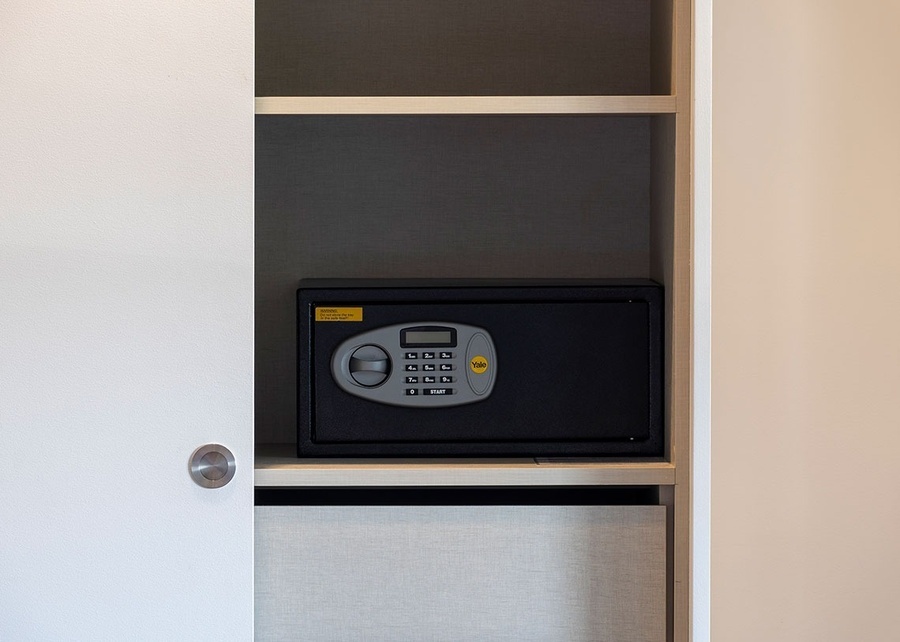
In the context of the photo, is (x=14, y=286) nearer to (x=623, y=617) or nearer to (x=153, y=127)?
(x=153, y=127)

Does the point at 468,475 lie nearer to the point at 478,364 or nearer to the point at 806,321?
the point at 478,364

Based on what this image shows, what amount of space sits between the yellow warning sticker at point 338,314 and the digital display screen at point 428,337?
0.19ft

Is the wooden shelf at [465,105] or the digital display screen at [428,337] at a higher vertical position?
the wooden shelf at [465,105]

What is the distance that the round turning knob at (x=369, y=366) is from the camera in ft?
3.57

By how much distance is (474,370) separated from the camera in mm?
1085

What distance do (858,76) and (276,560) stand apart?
1124mm

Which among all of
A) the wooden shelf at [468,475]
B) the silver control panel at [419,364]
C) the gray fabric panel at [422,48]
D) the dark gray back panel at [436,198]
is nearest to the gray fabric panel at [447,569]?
the wooden shelf at [468,475]

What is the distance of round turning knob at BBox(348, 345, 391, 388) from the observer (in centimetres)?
109

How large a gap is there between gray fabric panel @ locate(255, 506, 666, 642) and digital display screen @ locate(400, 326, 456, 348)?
199 millimetres

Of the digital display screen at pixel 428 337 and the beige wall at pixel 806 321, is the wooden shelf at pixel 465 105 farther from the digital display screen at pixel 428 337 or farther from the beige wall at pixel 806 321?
the beige wall at pixel 806 321

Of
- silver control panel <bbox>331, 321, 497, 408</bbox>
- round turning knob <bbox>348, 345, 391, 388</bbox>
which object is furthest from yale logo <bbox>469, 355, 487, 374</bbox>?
round turning knob <bbox>348, 345, 391, 388</bbox>

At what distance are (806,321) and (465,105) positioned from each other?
2.34 ft

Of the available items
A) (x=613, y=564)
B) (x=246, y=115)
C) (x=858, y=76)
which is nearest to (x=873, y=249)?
(x=858, y=76)

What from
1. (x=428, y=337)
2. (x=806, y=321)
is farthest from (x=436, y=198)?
(x=806, y=321)
